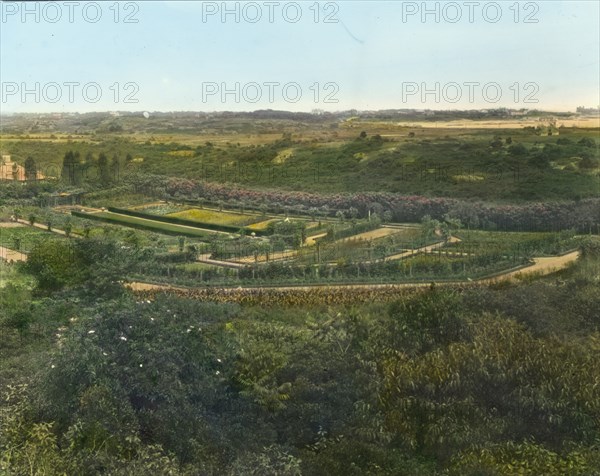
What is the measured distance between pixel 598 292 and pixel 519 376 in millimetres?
2216

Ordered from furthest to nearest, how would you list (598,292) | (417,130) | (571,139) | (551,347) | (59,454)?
(571,139)
(417,130)
(598,292)
(551,347)
(59,454)

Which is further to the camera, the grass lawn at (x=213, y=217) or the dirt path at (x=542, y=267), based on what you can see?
Answer: the dirt path at (x=542, y=267)

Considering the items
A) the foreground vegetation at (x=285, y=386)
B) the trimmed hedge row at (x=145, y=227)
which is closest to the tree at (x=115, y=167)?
the trimmed hedge row at (x=145, y=227)

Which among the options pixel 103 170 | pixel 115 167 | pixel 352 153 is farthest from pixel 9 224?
pixel 352 153

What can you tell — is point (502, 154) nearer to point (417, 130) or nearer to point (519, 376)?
point (417, 130)

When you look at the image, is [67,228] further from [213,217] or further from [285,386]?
[285,386]

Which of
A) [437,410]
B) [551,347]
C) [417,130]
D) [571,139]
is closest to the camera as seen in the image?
[437,410]

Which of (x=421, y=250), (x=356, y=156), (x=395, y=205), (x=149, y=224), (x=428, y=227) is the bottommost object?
(x=421, y=250)

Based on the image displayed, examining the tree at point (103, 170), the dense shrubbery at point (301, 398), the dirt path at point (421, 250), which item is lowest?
the dense shrubbery at point (301, 398)

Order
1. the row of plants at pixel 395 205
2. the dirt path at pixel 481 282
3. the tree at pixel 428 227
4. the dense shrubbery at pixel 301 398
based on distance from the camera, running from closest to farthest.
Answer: the dense shrubbery at pixel 301 398
the dirt path at pixel 481 282
the row of plants at pixel 395 205
the tree at pixel 428 227

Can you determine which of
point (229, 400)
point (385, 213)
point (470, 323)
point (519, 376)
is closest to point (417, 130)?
point (385, 213)

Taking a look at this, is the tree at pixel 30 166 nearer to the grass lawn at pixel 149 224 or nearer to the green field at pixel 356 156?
the green field at pixel 356 156

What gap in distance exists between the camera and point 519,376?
20.6 feet

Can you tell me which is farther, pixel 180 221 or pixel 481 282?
pixel 481 282
